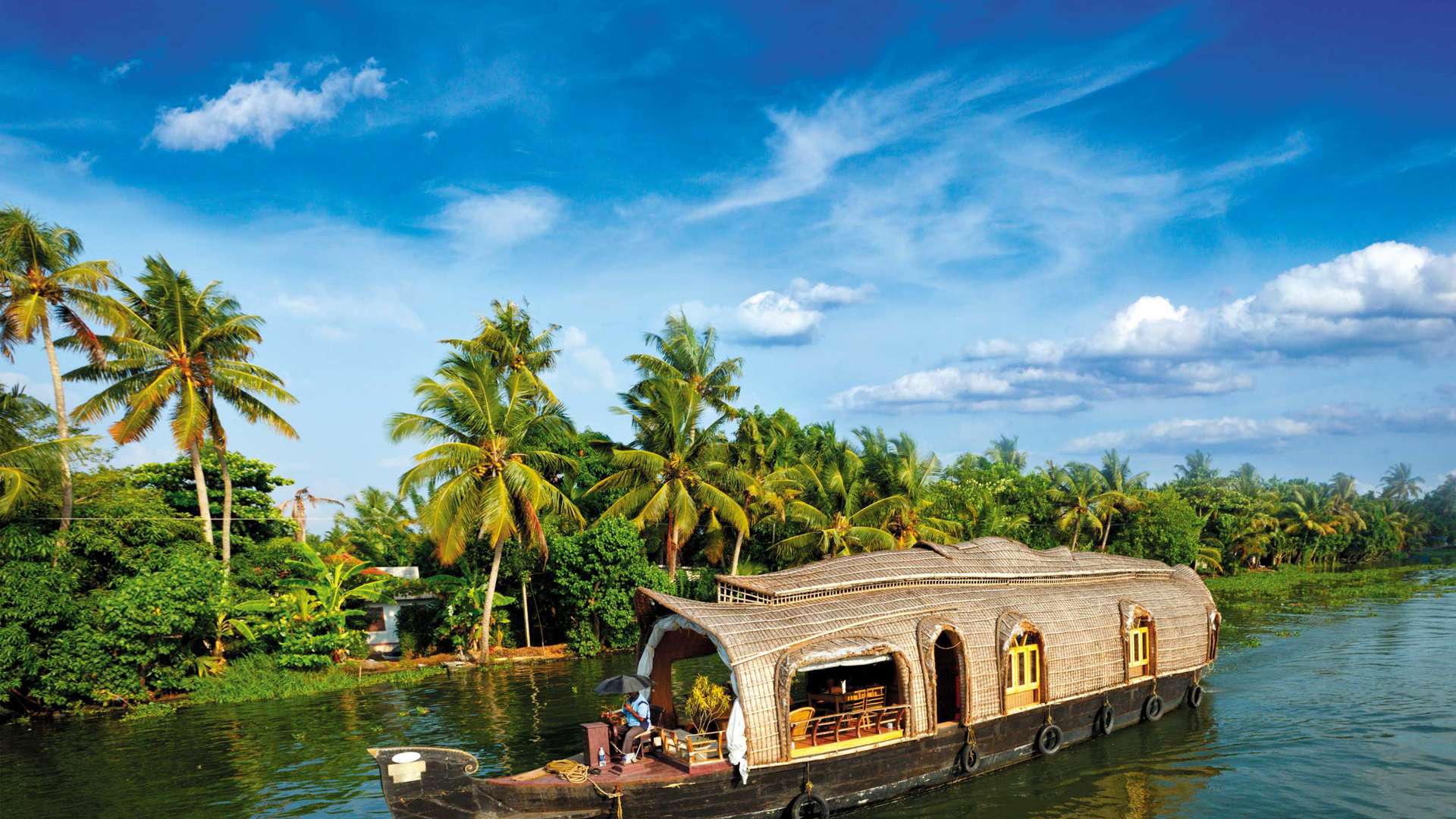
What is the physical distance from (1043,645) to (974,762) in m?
2.07

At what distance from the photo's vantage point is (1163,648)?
49.8 feet

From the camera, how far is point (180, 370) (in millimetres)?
20422

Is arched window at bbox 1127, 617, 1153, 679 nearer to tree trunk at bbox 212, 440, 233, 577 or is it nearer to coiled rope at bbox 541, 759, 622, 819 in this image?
coiled rope at bbox 541, 759, 622, 819

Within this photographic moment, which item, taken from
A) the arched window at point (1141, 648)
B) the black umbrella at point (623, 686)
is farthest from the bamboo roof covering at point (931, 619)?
the black umbrella at point (623, 686)

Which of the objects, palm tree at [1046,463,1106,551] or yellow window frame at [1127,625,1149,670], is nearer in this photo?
yellow window frame at [1127,625,1149,670]

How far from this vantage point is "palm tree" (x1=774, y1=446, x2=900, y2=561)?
2736 cm

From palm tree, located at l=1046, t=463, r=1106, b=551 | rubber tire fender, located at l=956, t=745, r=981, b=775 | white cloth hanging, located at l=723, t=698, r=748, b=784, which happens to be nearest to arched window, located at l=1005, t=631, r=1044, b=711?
rubber tire fender, located at l=956, t=745, r=981, b=775

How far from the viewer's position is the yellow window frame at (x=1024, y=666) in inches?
→ 499

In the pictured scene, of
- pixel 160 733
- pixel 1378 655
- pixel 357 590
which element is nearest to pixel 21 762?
pixel 160 733

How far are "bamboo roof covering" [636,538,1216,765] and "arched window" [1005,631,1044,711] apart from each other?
6.9 inches

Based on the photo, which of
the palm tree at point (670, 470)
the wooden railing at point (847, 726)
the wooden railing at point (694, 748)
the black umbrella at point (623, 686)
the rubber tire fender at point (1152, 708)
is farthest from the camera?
the palm tree at point (670, 470)

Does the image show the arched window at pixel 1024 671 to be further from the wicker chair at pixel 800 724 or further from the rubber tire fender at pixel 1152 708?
the rubber tire fender at pixel 1152 708

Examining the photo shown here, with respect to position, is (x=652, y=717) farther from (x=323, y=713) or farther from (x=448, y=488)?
(x=448, y=488)

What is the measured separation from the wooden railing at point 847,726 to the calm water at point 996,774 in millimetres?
969
